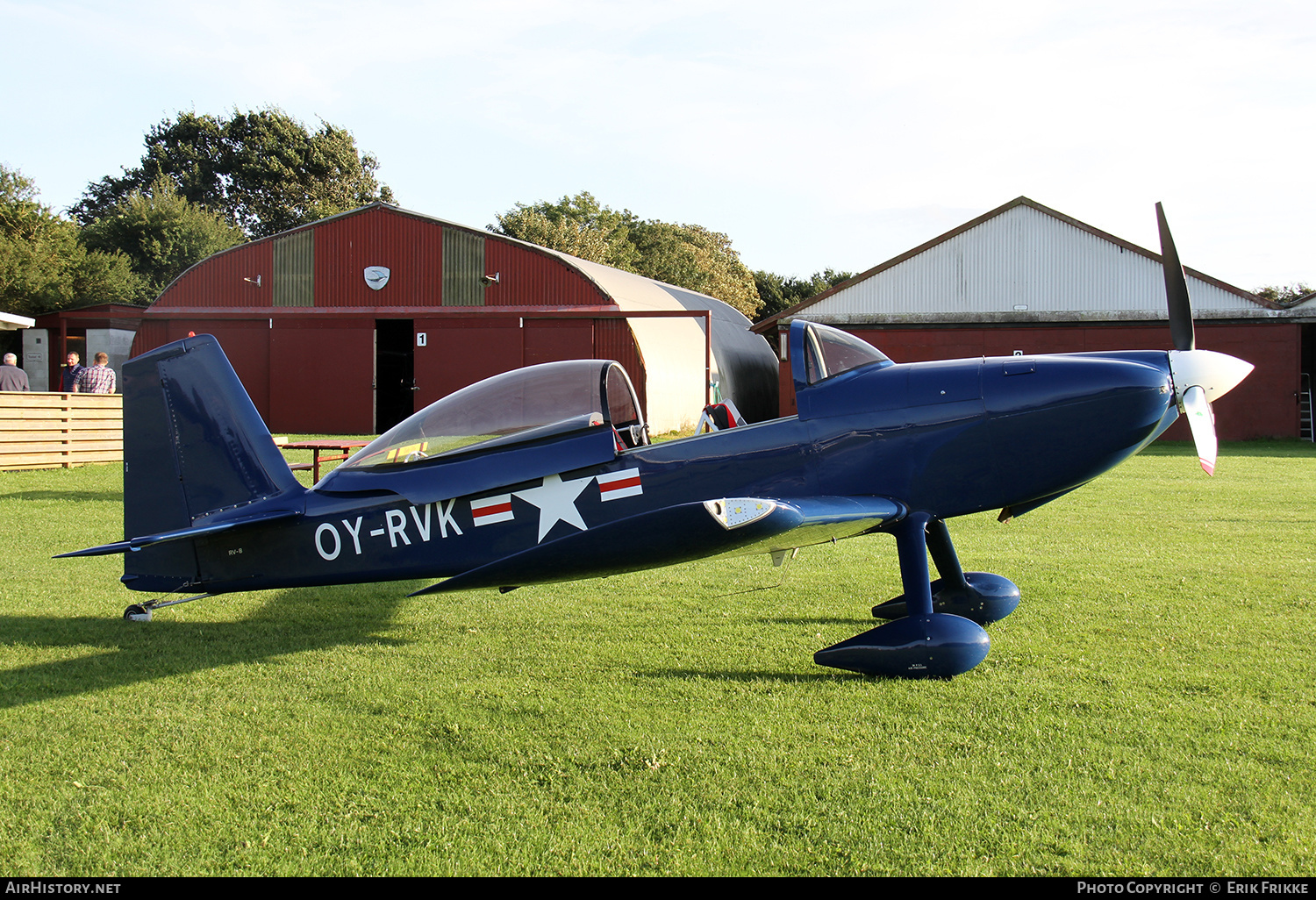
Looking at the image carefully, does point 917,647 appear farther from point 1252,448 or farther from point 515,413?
point 1252,448

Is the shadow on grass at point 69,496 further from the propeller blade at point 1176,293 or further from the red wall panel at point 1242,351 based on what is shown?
the red wall panel at point 1242,351

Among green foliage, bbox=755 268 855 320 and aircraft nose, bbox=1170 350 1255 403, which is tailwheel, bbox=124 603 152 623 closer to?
aircraft nose, bbox=1170 350 1255 403

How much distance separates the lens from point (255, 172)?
199 ft

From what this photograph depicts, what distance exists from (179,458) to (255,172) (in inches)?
2494

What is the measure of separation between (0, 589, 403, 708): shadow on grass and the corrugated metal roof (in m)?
21.8

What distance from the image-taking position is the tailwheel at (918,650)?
4.52 m

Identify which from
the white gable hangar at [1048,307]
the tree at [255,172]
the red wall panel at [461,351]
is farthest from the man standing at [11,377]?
the tree at [255,172]

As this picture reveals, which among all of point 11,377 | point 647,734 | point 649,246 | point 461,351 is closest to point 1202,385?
point 647,734

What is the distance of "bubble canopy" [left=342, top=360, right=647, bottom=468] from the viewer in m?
5.08

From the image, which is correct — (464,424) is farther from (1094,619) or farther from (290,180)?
(290,180)

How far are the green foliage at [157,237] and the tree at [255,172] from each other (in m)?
9.07

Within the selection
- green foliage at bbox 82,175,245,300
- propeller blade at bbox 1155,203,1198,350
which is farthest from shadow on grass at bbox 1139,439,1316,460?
green foliage at bbox 82,175,245,300

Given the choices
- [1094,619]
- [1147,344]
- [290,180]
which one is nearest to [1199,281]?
[1147,344]

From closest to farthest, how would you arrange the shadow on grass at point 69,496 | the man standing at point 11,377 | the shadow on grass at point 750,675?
the shadow on grass at point 750,675
the shadow on grass at point 69,496
the man standing at point 11,377
